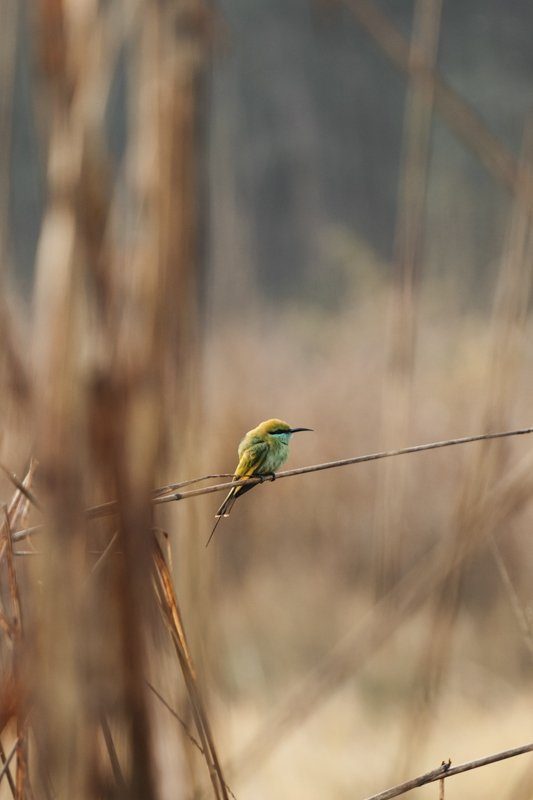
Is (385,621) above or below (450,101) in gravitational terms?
below

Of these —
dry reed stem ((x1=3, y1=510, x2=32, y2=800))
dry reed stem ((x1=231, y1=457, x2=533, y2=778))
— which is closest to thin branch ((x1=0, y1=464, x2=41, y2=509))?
dry reed stem ((x1=3, y1=510, x2=32, y2=800))

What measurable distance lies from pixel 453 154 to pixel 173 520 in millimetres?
3531

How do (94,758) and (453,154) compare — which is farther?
(453,154)

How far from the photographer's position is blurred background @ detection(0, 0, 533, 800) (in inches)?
9.8

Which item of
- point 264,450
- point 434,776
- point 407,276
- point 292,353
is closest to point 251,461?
point 264,450

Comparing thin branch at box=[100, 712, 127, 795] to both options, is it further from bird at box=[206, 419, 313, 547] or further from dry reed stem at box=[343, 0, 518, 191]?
bird at box=[206, 419, 313, 547]

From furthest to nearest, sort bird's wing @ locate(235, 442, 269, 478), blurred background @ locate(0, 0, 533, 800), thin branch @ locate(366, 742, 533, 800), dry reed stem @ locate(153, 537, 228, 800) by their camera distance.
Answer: bird's wing @ locate(235, 442, 269, 478)
thin branch @ locate(366, 742, 533, 800)
dry reed stem @ locate(153, 537, 228, 800)
blurred background @ locate(0, 0, 533, 800)

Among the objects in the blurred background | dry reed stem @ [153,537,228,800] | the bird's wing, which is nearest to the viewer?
the blurred background

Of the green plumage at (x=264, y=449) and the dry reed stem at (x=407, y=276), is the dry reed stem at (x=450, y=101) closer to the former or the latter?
the dry reed stem at (x=407, y=276)

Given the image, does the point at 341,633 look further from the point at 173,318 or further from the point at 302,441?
the point at 173,318

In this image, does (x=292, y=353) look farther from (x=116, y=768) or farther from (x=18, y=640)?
(x=116, y=768)

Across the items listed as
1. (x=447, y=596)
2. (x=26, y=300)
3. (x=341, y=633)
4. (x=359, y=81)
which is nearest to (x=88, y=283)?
(x=447, y=596)

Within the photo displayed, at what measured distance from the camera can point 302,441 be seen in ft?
10.7

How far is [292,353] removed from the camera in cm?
368
